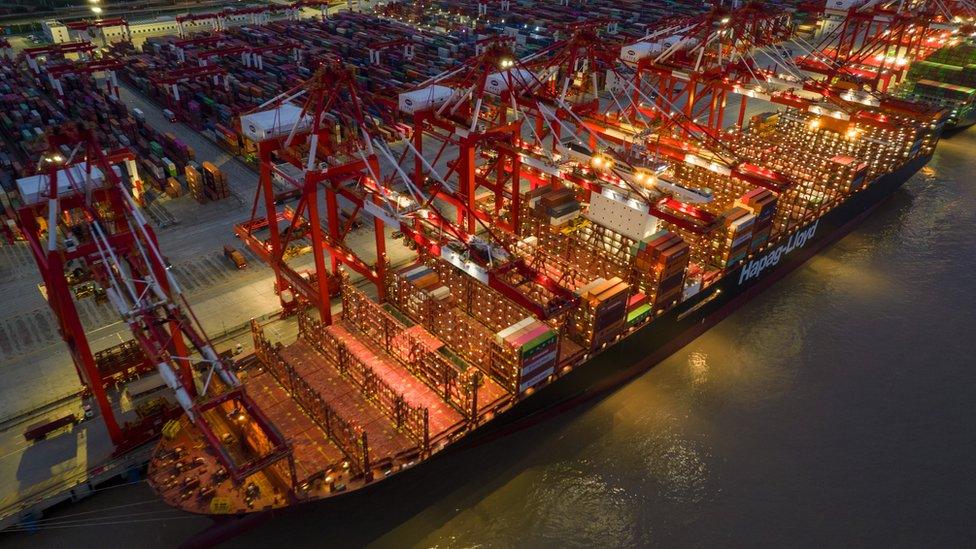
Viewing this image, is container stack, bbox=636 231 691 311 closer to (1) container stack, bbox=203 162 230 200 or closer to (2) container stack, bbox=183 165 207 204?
(1) container stack, bbox=203 162 230 200

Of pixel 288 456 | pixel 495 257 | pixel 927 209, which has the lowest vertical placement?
pixel 927 209

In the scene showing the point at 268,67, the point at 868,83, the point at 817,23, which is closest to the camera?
the point at 868,83

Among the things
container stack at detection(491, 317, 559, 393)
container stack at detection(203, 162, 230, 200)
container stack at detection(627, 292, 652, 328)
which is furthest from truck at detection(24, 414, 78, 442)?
container stack at detection(627, 292, 652, 328)

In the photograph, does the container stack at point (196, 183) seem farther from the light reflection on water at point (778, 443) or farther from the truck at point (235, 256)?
the light reflection on water at point (778, 443)

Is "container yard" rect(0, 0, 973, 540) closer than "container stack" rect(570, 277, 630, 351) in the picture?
Yes

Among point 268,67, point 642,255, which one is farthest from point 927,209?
point 268,67

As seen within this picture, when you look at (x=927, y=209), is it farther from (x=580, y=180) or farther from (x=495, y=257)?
(x=495, y=257)
